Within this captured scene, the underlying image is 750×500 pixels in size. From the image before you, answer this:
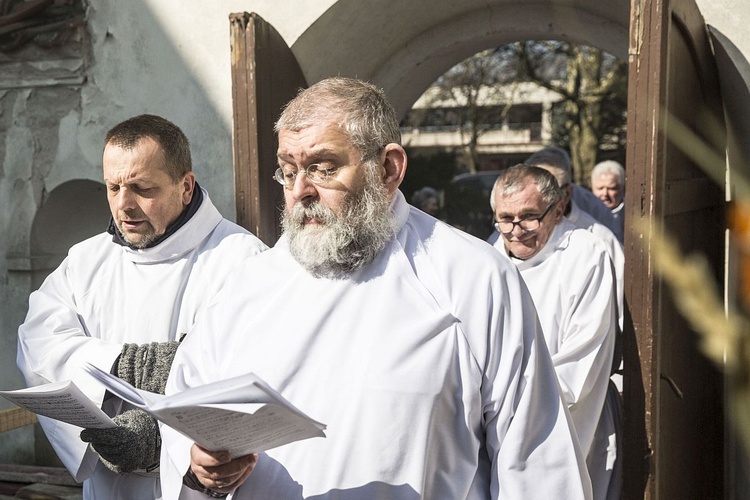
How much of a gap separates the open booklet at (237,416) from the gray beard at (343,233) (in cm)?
47

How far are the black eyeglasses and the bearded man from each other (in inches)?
80.1

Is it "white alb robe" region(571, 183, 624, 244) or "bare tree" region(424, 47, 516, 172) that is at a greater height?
"bare tree" region(424, 47, 516, 172)

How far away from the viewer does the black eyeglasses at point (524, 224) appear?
13.8 ft

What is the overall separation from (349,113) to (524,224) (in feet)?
7.34

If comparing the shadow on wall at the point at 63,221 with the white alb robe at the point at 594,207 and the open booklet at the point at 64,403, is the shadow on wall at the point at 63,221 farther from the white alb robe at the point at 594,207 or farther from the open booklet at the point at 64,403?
the white alb robe at the point at 594,207

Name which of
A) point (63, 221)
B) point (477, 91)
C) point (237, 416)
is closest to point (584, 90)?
point (477, 91)

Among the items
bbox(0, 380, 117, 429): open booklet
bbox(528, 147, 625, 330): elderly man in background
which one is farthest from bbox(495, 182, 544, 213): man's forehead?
bbox(0, 380, 117, 429): open booklet

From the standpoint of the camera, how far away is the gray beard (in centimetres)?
212

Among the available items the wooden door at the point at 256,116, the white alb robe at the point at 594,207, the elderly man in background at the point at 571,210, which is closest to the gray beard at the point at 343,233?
the wooden door at the point at 256,116

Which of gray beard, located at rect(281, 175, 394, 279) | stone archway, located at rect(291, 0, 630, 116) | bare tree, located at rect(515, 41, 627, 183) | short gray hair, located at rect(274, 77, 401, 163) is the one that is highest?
bare tree, located at rect(515, 41, 627, 183)

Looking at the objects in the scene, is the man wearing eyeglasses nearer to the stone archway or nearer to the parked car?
the stone archway

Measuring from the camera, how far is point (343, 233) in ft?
6.91

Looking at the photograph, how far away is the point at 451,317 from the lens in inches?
79.7

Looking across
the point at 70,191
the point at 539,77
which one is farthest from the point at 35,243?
the point at 539,77
